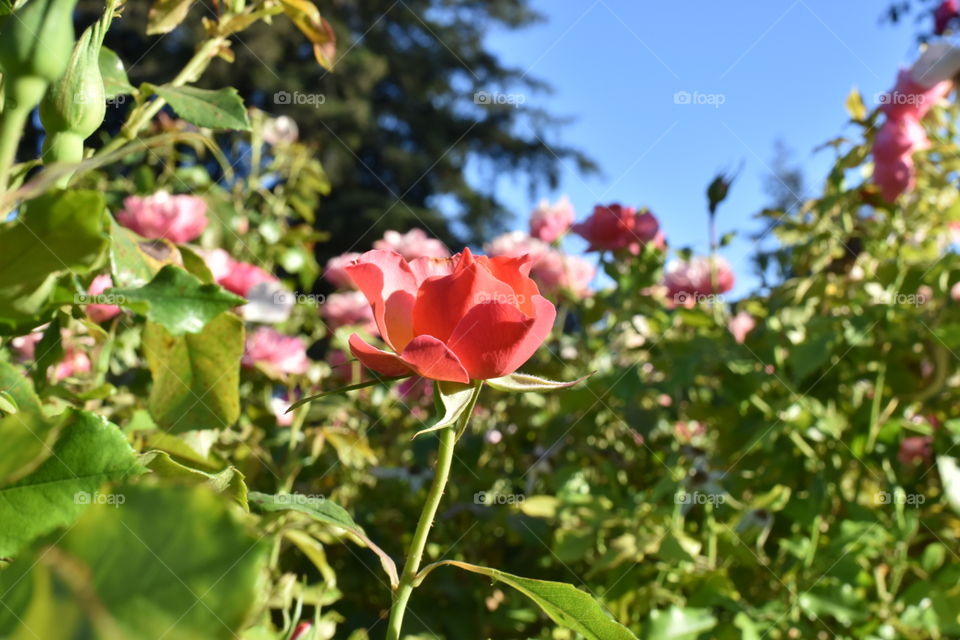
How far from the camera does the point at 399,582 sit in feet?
1.26

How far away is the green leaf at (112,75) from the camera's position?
0.59 m

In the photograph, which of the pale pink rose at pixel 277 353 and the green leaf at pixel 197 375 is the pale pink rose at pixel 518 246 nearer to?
the pale pink rose at pixel 277 353

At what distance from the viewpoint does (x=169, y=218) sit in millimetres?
1243

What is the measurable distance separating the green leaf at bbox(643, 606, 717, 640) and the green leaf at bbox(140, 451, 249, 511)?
54 cm

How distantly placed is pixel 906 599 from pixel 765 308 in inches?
19.9

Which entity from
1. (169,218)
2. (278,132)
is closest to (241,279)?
(169,218)

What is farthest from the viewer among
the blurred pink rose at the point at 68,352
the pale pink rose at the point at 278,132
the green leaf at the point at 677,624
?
the pale pink rose at the point at 278,132

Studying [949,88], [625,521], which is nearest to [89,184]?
[625,521]

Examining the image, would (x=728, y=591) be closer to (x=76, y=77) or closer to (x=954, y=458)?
(x=954, y=458)

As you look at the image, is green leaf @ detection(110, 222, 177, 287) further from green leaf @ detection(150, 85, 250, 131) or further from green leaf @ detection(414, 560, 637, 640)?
green leaf @ detection(414, 560, 637, 640)

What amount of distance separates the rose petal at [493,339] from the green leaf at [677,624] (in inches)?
18.2

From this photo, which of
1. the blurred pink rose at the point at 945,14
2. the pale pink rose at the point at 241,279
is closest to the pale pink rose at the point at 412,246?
the pale pink rose at the point at 241,279

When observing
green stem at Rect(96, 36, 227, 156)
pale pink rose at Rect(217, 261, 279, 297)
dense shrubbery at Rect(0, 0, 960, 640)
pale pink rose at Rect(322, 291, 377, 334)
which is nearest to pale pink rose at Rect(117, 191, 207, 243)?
dense shrubbery at Rect(0, 0, 960, 640)

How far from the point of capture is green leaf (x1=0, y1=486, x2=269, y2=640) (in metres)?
0.14
